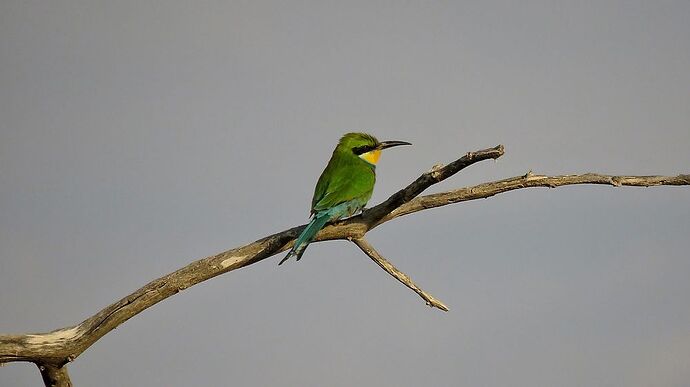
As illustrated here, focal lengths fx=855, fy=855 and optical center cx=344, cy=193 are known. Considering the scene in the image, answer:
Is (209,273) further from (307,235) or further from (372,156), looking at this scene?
(372,156)

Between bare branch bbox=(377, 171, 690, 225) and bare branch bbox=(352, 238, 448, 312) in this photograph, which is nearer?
bare branch bbox=(377, 171, 690, 225)

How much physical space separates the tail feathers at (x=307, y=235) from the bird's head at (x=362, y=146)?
2.22ft

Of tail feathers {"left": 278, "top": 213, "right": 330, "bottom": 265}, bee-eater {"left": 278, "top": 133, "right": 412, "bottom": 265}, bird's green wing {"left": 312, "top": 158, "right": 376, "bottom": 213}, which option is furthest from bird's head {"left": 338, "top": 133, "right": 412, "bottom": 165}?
tail feathers {"left": 278, "top": 213, "right": 330, "bottom": 265}

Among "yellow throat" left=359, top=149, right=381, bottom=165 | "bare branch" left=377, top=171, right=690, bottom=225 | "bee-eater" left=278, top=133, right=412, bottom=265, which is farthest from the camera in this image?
"yellow throat" left=359, top=149, right=381, bottom=165

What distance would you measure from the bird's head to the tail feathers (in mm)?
676

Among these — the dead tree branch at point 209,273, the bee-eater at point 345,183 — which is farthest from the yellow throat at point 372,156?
the dead tree branch at point 209,273

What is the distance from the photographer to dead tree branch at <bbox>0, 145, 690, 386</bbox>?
156 inches

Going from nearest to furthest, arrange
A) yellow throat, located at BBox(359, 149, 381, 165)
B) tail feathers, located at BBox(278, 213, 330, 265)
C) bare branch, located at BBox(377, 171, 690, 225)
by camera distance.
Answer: bare branch, located at BBox(377, 171, 690, 225) → tail feathers, located at BBox(278, 213, 330, 265) → yellow throat, located at BBox(359, 149, 381, 165)

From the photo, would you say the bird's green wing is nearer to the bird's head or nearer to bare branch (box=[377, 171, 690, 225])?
the bird's head

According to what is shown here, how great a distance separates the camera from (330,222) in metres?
4.45

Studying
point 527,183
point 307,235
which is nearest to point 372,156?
point 307,235

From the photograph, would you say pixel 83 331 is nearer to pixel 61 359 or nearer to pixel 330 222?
pixel 61 359

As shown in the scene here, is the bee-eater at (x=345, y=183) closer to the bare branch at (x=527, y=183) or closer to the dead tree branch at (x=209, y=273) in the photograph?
the dead tree branch at (x=209, y=273)

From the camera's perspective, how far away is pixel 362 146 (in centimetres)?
495
